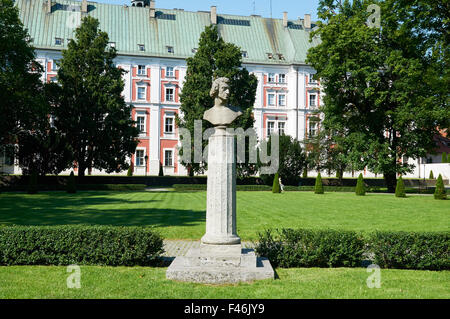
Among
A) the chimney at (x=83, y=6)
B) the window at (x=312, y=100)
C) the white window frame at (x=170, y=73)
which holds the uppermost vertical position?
the chimney at (x=83, y=6)

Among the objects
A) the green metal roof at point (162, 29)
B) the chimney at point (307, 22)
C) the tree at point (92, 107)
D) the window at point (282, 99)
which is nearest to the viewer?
the tree at point (92, 107)

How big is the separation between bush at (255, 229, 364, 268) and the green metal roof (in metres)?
49.2

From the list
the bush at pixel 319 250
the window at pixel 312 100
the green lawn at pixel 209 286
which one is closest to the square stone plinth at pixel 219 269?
the green lawn at pixel 209 286

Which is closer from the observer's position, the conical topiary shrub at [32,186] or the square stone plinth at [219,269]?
the square stone plinth at [219,269]

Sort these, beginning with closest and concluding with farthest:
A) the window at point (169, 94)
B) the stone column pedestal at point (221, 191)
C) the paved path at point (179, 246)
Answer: the stone column pedestal at point (221, 191) → the paved path at point (179, 246) → the window at point (169, 94)

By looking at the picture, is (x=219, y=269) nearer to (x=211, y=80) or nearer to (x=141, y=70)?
(x=211, y=80)

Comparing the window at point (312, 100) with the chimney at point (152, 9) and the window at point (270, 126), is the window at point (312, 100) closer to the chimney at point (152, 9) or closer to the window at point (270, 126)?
the window at point (270, 126)

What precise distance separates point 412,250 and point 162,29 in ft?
177

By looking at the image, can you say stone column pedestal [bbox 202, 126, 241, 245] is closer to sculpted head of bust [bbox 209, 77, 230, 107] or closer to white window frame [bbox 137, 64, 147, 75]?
sculpted head of bust [bbox 209, 77, 230, 107]

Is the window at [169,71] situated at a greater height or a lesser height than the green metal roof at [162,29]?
lesser

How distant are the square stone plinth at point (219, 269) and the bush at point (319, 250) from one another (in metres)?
0.76

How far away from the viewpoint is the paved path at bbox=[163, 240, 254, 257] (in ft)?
33.2

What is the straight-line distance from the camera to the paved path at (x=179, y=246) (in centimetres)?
1012

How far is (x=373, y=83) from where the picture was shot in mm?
30469
